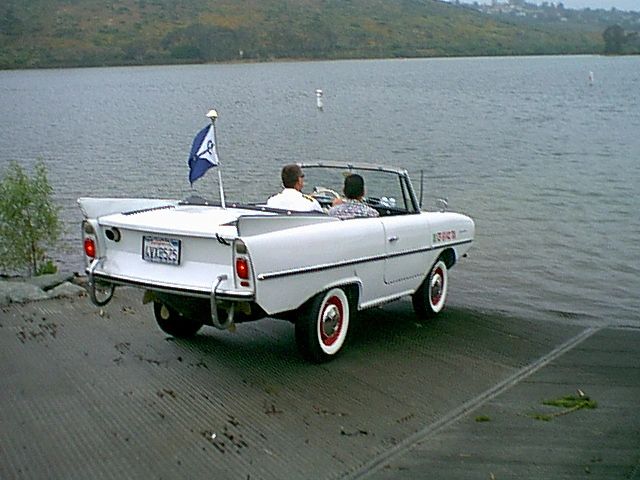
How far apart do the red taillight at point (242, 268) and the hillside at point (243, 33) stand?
90.9 meters

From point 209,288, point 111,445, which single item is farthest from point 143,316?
point 111,445

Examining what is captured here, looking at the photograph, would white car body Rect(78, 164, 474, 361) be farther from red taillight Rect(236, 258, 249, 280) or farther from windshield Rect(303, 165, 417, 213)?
windshield Rect(303, 165, 417, 213)

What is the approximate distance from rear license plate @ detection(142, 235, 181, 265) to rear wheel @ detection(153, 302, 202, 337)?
96cm

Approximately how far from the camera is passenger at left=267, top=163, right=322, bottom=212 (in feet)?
25.9

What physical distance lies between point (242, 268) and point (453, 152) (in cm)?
2509

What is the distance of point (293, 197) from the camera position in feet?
26.0

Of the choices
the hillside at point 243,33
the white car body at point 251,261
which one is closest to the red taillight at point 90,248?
the white car body at point 251,261

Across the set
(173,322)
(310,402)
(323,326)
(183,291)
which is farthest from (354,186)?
(310,402)

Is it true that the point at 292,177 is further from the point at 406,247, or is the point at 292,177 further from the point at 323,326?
the point at 323,326

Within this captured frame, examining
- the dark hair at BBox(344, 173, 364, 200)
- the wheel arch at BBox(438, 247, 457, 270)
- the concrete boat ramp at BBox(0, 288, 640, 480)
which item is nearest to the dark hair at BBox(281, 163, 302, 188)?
the dark hair at BBox(344, 173, 364, 200)

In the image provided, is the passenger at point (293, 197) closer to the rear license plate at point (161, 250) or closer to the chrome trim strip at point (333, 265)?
the chrome trim strip at point (333, 265)

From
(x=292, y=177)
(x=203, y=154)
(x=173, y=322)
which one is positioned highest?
(x=203, y=154)

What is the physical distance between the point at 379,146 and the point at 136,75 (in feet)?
220

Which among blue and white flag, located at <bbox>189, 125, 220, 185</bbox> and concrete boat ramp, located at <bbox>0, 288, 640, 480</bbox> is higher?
blue and white flag, located at <bbox>189, 125, 220, 185</bbox>
